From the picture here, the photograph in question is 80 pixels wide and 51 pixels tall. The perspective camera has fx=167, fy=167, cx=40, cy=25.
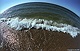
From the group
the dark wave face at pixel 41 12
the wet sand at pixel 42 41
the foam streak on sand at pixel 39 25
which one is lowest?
the wet sand at pixel 42 41

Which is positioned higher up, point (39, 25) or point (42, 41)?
point (39, 25)

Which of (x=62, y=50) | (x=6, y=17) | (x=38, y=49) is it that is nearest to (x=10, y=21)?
(x=6, y=17)

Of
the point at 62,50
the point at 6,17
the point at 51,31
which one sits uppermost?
the point at 6,17

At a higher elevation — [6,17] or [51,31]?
[6,17]

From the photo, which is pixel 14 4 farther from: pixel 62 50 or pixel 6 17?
pixel 62 50

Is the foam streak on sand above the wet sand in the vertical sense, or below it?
above
